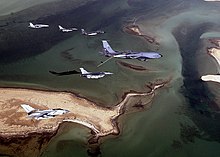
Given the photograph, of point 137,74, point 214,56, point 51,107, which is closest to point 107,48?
point 137,74

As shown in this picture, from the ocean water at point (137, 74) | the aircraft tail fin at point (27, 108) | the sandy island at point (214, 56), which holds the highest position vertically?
the aircraft tail fin at point (27, 108)

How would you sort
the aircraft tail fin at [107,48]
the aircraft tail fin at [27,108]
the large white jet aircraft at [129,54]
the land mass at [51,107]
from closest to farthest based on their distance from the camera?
the land mass at [51,107] < the aircraft tail fin at [27,108] < the large white jet aircraft at [129,54] < the aircraft tail fin at [107,48]

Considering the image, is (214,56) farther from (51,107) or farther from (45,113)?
(45,113)

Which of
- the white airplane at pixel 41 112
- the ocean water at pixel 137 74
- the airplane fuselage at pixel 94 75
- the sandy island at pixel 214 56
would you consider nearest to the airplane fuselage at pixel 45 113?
the white airplane at pixel 41 112

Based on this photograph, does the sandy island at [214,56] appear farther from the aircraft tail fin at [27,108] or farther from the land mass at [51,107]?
the aircraft tail fin at [27,108]

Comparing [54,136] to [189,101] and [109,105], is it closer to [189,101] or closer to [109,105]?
[109,105]

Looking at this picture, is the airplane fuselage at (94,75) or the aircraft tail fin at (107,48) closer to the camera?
the airplane fuselage at (94,75)

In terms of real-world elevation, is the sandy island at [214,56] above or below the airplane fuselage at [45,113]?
below
